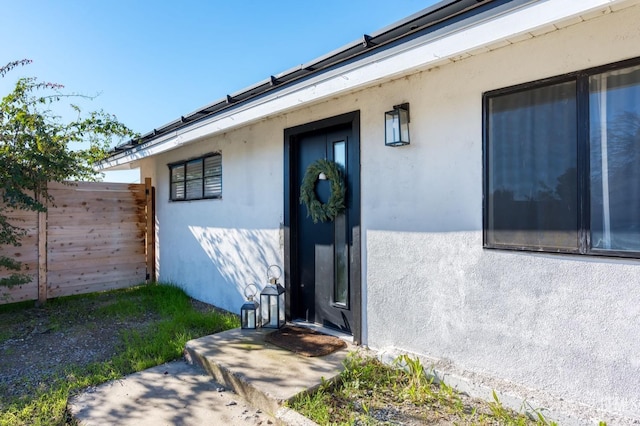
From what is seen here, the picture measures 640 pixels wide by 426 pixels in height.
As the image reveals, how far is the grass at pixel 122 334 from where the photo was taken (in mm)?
3148

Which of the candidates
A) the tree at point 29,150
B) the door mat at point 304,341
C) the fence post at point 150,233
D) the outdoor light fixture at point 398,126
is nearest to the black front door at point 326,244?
the door mat at point 304,341

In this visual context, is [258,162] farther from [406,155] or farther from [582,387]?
[582,387]

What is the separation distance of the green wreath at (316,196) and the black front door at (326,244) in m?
0.08

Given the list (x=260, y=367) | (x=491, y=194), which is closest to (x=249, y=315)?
(x=260, y=367)

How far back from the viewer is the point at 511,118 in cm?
285

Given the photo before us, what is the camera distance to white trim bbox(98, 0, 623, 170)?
2.12 metres

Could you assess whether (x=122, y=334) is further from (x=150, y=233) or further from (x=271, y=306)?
(x=150, y=233)

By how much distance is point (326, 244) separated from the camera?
4.49 meters

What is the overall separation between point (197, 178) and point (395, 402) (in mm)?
5464

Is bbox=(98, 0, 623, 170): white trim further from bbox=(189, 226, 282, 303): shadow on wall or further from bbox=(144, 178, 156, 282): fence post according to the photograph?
bbox=(144, 178, 156, 282): fence post

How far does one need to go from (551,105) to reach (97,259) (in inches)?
315

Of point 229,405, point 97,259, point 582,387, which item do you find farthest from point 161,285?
point 582,387

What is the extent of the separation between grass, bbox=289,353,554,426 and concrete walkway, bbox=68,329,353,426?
14 centimetres

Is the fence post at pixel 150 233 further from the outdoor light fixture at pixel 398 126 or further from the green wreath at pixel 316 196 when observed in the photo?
the outdoor light fixture at pixel 398 126
